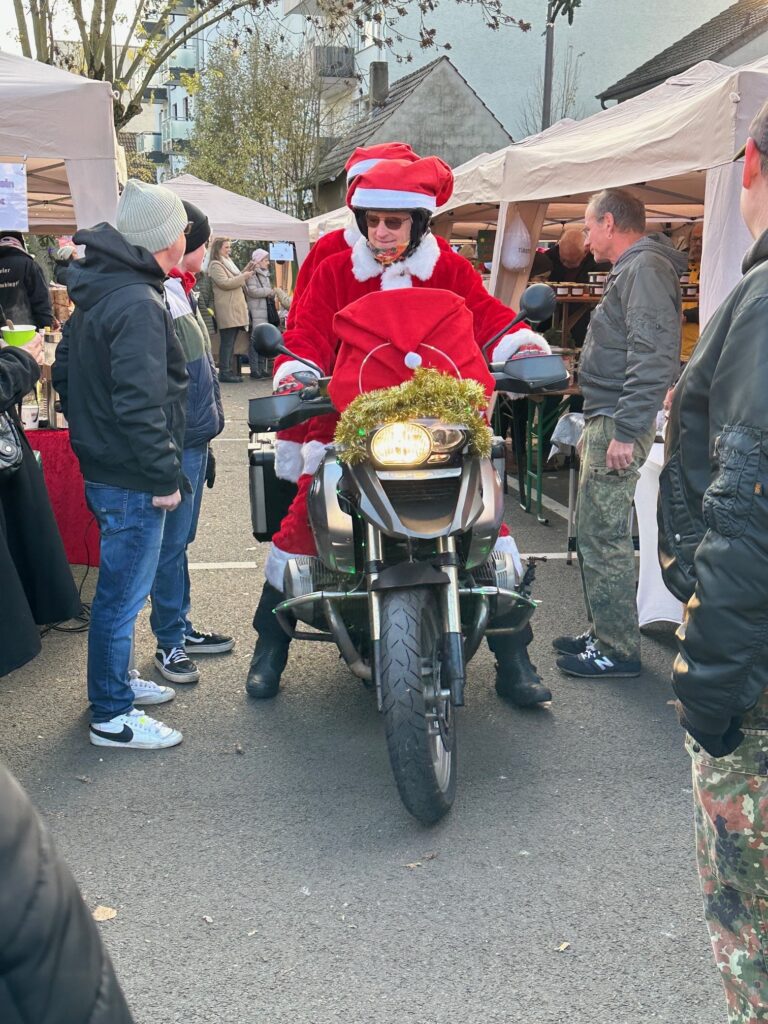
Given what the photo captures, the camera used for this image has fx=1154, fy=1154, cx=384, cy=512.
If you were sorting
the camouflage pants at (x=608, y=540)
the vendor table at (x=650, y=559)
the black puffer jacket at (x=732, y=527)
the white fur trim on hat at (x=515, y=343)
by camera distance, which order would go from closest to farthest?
the black puffer jacket at (x=732, y=527) → the white fur trim on hat at (x=515, y=343) → the camouflage pants at (x=608, y=540) → the vendor table at (x=650, y=559)

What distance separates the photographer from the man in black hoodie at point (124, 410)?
3.97 metres

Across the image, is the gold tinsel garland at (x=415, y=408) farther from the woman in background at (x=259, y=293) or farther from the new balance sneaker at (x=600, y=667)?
the woman in background at (x=259, y=293)

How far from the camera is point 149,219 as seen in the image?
416cm

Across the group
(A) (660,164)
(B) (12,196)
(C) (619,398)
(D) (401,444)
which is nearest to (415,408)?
(D) (401,444)

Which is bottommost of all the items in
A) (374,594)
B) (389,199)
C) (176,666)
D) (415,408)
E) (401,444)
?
(176,666)

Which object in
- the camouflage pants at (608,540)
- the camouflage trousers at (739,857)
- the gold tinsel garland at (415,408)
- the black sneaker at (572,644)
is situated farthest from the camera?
the black sneaker at (572,644)

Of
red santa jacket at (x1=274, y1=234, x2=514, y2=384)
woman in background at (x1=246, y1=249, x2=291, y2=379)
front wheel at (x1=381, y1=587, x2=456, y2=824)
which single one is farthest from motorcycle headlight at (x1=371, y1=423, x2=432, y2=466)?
woman in background at (x1=246, y1=249, x2=291, y2=379)

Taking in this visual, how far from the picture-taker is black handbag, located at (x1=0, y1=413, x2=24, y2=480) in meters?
4.22

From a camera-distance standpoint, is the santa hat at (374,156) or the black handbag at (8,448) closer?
the black handbag at (8,448)

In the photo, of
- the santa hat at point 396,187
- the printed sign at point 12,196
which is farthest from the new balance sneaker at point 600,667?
the printed sign at point 12,196

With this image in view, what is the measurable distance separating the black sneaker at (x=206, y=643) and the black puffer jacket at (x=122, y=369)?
139 cm

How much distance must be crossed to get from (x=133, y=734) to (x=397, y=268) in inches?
80.3

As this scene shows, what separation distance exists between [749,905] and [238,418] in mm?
12729

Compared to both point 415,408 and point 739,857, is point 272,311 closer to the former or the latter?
point 415,408
